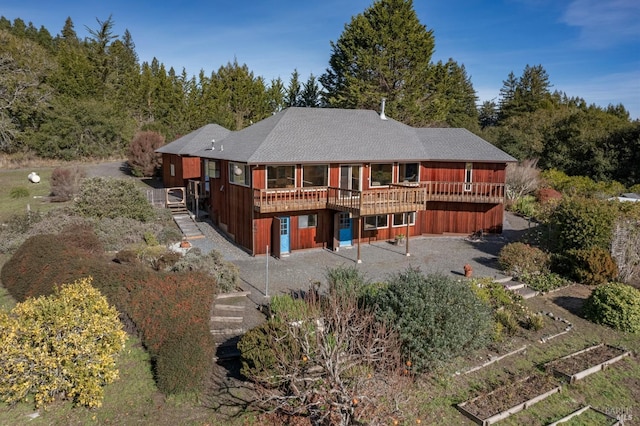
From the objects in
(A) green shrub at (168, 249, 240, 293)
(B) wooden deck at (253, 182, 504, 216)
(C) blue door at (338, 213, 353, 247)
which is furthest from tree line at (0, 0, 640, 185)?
(A) green shrub at (168, 249, 240, 293)

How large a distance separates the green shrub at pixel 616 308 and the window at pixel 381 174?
10.9 m

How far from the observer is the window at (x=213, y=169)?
910 inches

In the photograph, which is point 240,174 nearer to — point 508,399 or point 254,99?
point 508,399

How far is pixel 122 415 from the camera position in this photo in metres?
8.12

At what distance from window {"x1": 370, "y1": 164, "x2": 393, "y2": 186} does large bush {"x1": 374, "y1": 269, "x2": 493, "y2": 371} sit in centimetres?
1143

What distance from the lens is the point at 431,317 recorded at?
9609 mm

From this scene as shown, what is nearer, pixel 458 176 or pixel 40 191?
pixel 458 176

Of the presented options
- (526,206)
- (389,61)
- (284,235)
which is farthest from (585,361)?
(389,61)

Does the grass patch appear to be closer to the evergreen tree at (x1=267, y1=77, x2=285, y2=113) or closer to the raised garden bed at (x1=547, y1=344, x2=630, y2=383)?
the raised garden bed at (x1=547, y1=344, x2=630, y2=383)

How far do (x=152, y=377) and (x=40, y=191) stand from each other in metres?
26.4

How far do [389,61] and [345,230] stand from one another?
26582mm

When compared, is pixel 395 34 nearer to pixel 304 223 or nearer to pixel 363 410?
pixel 304 223

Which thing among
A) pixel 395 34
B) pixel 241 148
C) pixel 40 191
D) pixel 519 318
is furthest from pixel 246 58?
pixel 519 318

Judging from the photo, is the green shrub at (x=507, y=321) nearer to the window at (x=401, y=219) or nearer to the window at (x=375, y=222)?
the window at (x=375, y=222)
